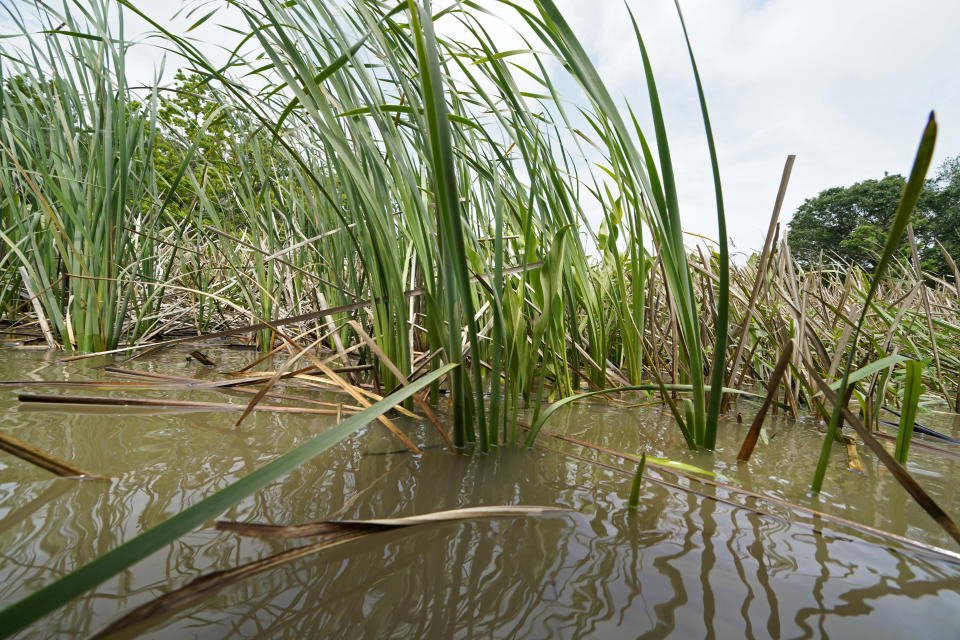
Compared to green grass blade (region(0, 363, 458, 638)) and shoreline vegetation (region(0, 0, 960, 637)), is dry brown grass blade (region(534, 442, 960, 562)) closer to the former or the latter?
shoreline vegetation (region(0, 0, 960, 637))

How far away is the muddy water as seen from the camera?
0.30m

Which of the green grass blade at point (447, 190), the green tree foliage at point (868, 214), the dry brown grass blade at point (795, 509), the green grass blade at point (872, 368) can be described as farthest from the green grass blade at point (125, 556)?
the green tree foliage at point (868, 214)

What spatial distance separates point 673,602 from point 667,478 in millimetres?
274

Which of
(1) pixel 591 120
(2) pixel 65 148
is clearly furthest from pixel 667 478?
(2) pixel 65 148

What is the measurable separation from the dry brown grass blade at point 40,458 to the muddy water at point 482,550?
1cm

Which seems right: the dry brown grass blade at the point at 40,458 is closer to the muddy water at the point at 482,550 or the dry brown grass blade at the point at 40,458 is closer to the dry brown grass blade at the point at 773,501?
the muddy water at the point at 482,550

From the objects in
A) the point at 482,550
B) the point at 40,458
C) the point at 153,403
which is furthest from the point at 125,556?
the point at 153,403

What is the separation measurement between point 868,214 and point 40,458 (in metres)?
29.7

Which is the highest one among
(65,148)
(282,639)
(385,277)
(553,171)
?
(65,148)

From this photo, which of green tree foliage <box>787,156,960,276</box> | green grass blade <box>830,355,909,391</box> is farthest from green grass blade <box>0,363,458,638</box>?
green tree foliage <box>787,156,960,276</box>

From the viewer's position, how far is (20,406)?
76 cm

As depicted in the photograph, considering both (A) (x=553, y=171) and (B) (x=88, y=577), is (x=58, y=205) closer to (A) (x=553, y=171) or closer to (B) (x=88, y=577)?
(A) (x=553, y=171)

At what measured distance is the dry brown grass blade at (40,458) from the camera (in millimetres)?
419

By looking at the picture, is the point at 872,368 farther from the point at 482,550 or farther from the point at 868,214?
the point at 868,214
